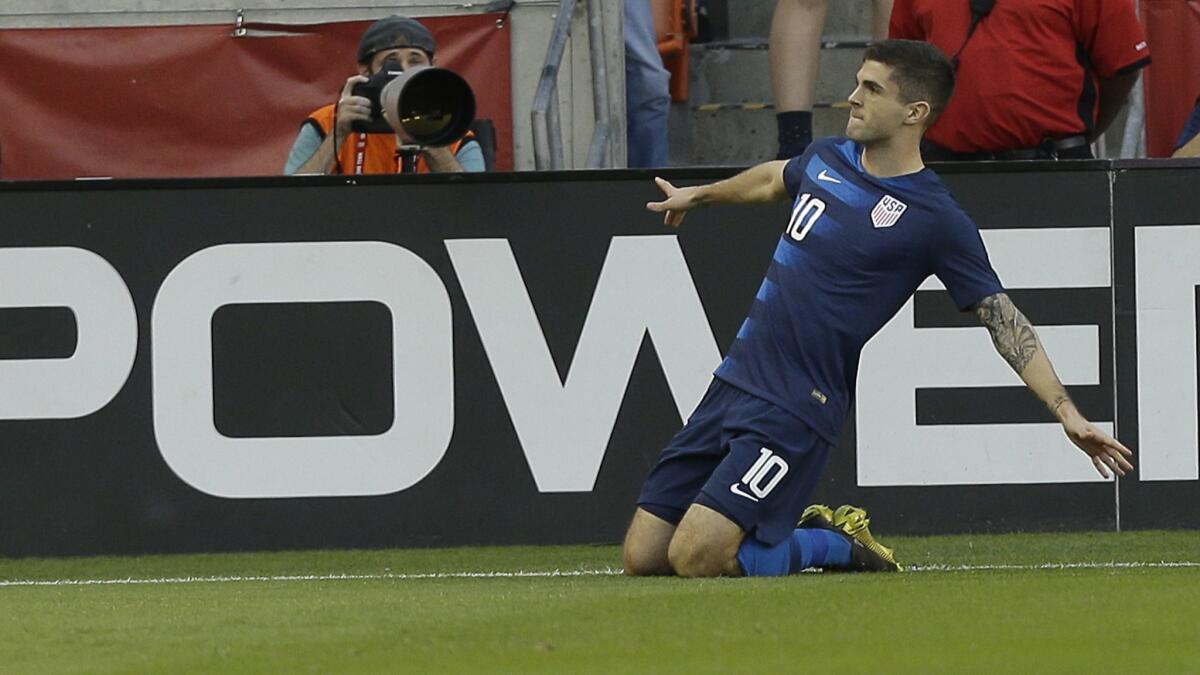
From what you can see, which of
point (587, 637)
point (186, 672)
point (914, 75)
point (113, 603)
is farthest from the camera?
point (914, 75)

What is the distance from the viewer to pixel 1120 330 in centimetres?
848

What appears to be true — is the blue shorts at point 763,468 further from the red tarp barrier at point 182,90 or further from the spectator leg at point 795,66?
the red tarp barrier at point 182,90

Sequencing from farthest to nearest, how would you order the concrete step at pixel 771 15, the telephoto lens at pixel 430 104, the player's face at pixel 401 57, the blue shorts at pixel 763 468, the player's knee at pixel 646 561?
the concrete step at pixel 771 15, the player's face at pixel 401 57, the telephoto lens at pixel 430 104, the player's knee at pixel 646 561, the blue shorts at pixel 763 468

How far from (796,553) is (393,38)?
2.92 meters

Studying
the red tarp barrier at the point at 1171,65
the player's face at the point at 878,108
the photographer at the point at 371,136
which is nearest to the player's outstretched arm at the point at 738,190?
the player's face at the point at 878,108

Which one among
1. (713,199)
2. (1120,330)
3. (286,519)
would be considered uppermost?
(713,199)

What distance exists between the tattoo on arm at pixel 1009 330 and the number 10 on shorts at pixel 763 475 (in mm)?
820

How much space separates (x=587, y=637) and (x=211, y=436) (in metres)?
3.80

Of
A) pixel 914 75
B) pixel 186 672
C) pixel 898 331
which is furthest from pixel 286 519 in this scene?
pixel 186 672

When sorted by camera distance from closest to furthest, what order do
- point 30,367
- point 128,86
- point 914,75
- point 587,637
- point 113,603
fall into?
point 587,637 → point 113,603 → point 914,75 → point 30,367 → point 128,86

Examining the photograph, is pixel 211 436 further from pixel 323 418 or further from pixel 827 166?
pixel 827 166

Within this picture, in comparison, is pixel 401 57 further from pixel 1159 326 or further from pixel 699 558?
pixel 1159 326

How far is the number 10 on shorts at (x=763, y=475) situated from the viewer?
6.95 m

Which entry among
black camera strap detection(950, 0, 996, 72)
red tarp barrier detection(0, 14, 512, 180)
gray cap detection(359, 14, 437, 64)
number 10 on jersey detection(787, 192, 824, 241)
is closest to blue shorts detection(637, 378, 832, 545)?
number 10 on jersey detection(787, 192, 824, 241)
